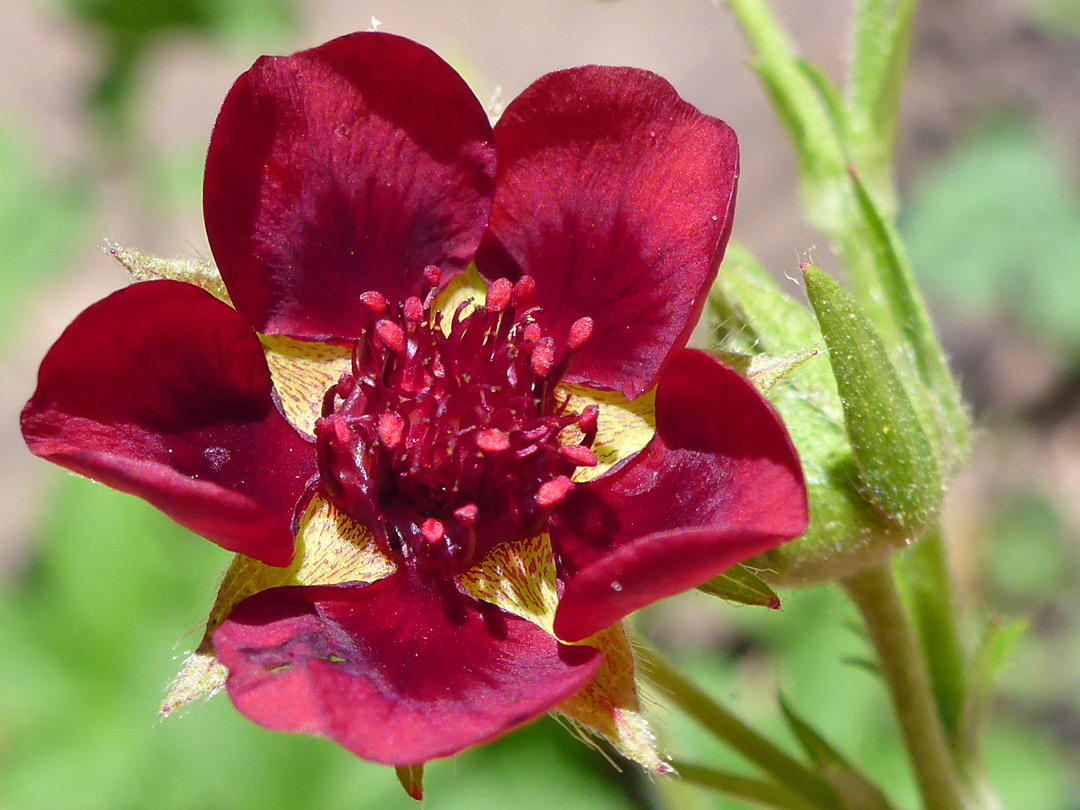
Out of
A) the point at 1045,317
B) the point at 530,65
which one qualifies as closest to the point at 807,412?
the point at 1045,317

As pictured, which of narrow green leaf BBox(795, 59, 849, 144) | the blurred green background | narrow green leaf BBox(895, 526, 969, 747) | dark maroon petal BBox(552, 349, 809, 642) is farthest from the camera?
the blurred green background


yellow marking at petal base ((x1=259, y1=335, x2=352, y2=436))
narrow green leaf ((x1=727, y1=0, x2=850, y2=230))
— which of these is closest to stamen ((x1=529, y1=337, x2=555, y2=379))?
yellow marking at petal base ((x1=259, y1=335, x2=352, y2=436))

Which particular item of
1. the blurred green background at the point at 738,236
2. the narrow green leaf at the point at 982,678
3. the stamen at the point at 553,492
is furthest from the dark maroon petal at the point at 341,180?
the narrow green leaf at the point at 982,678

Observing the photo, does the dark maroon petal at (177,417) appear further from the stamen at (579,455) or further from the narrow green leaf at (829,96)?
the narrow green leaf at (829,96)

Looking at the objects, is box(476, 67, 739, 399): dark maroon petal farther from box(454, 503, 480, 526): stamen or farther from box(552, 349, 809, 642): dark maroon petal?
box(454, 503, 480, 526): stamen

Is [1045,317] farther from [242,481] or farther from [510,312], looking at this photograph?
[242,481]

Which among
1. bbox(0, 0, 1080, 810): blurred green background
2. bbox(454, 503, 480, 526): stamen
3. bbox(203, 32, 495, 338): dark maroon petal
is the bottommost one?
bbox(0, 0, 1080, 810): blurred green background

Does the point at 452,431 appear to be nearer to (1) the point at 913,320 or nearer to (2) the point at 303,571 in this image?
(2) the point at 303,571
